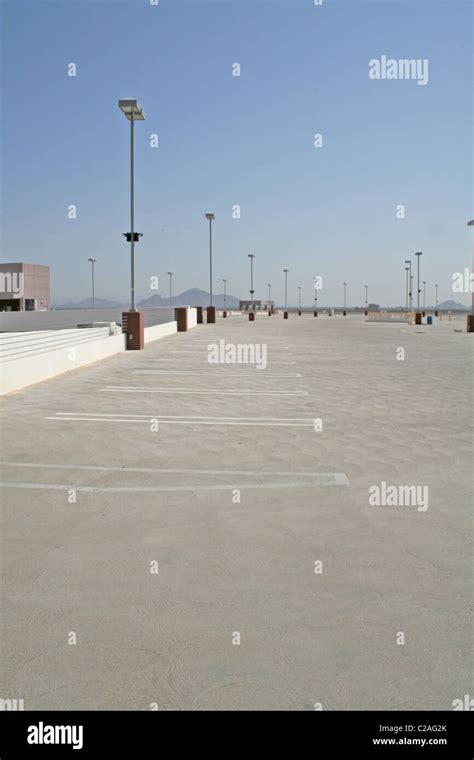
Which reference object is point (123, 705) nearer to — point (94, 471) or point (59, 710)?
point (59, 710)

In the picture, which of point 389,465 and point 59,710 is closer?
point 59,710

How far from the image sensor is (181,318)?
37.5 m

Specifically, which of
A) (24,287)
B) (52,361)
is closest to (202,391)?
(52,361)

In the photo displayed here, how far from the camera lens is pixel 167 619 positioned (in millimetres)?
3777

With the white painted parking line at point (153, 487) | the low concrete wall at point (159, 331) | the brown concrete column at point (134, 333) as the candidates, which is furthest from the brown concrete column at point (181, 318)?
the white painted parking line at point (153, 487)

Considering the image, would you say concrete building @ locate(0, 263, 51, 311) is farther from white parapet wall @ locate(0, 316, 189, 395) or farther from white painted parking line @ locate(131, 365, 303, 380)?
white painted parking line @ locate(131, 365, 303, 380)

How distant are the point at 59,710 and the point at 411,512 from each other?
11.7 feet

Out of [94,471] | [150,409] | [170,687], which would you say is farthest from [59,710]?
[150,409]

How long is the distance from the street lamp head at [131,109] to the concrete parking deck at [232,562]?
14423 millimetres

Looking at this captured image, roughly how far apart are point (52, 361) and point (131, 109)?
34.2 feet

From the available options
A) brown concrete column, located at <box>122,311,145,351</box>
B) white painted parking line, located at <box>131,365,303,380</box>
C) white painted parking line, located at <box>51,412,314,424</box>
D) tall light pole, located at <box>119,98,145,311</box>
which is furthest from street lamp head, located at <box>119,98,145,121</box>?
white painted parking line, located at <box>51,412,314,424</box>

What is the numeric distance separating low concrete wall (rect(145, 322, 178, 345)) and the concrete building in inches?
2120
